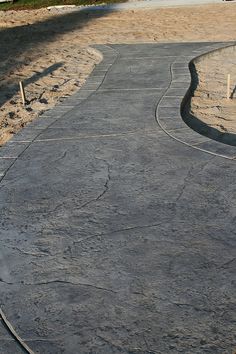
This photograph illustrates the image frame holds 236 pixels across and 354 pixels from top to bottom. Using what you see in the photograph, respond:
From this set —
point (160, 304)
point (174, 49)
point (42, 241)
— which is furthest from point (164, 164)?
point (174, 49)

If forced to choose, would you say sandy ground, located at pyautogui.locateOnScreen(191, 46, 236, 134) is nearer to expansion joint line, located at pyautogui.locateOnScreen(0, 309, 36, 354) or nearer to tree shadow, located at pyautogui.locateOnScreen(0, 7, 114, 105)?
tree shadow, located at pyautogui.locateOnScreen(0, 7, 114, 105)

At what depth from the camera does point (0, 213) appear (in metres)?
4.64

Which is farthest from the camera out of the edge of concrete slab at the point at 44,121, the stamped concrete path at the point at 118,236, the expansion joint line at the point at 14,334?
the edge of concrete slab at the point at 44,121

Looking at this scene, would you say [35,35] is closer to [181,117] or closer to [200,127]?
[181,117]

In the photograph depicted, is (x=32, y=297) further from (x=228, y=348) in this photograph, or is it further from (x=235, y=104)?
(x=235, y=104)

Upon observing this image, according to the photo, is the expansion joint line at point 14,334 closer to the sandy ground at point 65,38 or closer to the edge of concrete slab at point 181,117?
the edge of concrete slab at point 181,117

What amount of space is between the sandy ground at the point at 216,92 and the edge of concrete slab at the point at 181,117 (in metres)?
0.21

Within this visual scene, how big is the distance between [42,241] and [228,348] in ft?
5.93

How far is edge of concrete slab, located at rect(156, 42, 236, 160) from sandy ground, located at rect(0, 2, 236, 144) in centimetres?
32

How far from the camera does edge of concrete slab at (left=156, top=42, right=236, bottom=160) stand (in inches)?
222

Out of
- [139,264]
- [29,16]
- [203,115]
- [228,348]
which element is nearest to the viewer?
[228,348]

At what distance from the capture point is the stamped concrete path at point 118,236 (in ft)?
10.4

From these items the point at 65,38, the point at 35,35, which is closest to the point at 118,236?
the point at 65,38

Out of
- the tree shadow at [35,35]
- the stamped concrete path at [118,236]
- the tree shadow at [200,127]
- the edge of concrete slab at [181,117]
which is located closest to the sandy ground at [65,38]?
the tree shadow at [35,35]
